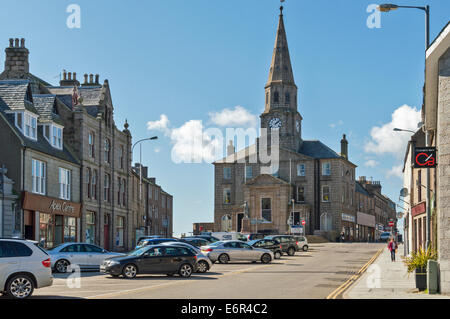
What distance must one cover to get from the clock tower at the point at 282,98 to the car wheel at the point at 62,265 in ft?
216

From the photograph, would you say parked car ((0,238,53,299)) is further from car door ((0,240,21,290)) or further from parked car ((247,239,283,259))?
parked car ((247,239,283,259))

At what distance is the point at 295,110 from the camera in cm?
9300

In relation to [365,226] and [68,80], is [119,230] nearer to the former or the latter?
[68,80]

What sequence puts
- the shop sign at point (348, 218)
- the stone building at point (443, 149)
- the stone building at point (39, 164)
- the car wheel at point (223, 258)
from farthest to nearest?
the shop sign at point (348, 218), the car wheel at point (223, 258), the stone building at point (39, 164), the stone building at point (443, 149)

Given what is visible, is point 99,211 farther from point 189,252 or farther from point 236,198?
point 236,198

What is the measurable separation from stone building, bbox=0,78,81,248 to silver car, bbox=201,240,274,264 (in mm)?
10075

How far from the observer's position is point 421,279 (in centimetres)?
1980

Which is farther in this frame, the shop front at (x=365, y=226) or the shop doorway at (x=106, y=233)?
the shop front at (x=365, y=226)

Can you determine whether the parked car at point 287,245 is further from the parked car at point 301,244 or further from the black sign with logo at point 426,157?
the black sign with logo at point 426,157

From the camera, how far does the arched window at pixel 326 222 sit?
87.8 meters

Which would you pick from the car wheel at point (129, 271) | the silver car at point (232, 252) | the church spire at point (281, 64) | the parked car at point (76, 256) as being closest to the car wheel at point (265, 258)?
the silver car at point (232, 252)

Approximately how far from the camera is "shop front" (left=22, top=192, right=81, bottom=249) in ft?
120
